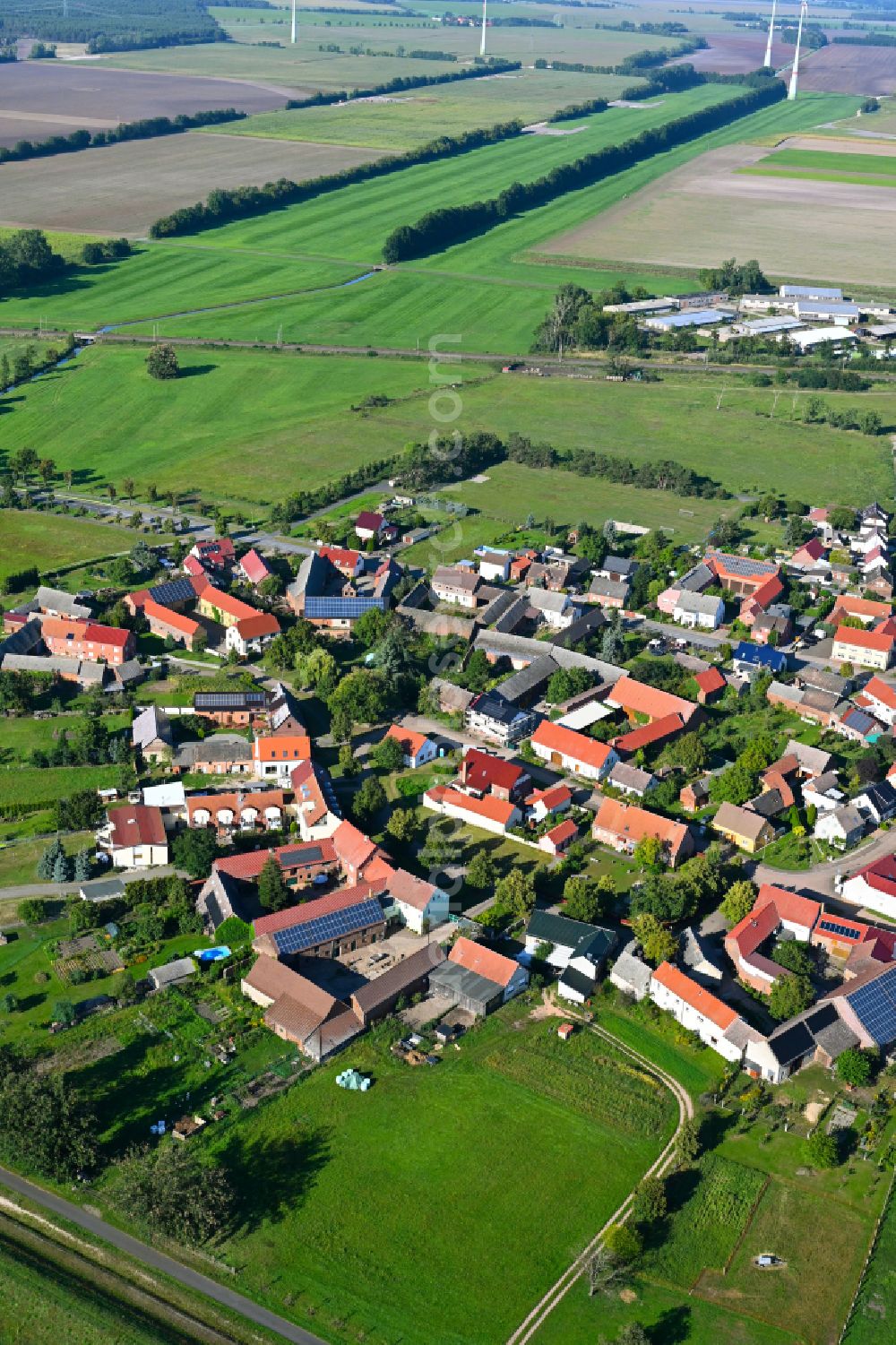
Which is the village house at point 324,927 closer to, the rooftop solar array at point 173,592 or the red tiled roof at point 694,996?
the red tiled roof at point 694,996

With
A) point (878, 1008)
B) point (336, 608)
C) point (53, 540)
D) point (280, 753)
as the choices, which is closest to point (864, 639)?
point (336, 608)

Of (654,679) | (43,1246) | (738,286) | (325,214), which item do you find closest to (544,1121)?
(43,1246)

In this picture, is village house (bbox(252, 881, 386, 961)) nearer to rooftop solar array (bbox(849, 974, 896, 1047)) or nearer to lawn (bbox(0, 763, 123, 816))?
lawn (bbox(0, 763, 123, 816))

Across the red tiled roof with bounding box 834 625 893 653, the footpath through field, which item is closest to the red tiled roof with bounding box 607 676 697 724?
the red tiled roof with bounding box 834 625 893 653

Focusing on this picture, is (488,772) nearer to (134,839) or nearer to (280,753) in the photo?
(280,753)

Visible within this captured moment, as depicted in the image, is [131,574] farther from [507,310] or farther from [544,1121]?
[507,310]

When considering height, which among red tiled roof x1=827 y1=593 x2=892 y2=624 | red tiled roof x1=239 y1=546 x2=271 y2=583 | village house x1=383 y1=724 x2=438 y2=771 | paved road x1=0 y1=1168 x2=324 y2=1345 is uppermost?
red tiled roof x1=827 y1=593 x2=892 y2=624
